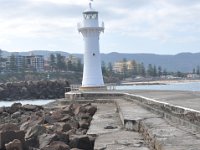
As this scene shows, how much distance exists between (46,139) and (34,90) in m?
51.5

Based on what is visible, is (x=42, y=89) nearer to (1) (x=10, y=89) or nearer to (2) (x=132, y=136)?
(1) (x=10, y=89)

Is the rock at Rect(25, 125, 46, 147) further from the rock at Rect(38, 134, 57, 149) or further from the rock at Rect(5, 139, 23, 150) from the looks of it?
the rock at Rect(5, 139, 23, 150)

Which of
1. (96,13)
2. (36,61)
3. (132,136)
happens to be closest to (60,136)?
(132,136)

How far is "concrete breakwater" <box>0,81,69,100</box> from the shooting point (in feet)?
191

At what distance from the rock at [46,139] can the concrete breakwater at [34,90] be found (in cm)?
4716

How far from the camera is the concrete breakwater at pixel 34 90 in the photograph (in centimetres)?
5812

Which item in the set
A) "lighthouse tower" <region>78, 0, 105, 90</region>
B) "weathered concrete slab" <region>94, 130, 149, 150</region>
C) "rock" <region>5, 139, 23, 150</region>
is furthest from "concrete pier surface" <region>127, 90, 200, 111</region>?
"lighthouse tower" <region>78, 0, 105, 90</region>

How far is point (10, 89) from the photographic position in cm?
6259

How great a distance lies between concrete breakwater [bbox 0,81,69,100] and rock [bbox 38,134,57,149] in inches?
1857

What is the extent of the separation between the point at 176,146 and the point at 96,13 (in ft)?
93.6

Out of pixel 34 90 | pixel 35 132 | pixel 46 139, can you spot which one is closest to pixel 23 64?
A: pixel 34 90

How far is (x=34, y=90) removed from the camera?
59844mm

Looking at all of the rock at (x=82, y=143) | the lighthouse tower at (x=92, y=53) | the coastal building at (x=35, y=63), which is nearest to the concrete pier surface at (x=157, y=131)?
the rock at (x=82, y=143)

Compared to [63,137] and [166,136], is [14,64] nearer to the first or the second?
[63,137]
